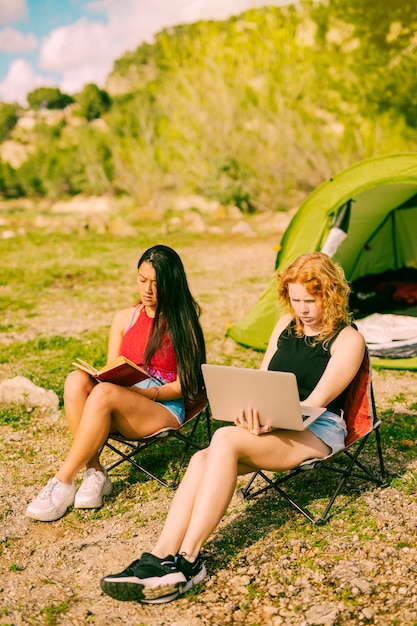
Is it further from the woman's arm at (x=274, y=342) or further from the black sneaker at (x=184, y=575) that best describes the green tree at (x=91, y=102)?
the black sneaker at (x=184, y=575)

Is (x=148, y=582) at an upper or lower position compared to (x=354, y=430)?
lower

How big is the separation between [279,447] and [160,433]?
2.47ft

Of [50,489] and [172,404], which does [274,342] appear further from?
[50,489]

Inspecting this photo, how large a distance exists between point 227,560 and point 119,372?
38.8 inches

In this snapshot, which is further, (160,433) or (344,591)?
(160,433)

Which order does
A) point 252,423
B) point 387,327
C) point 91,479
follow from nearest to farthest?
point 252,423, point 91,479, point 387,327

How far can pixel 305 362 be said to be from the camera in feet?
10.9

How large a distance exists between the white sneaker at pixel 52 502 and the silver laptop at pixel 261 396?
896 mm

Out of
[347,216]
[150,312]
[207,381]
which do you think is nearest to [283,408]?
[207,381]

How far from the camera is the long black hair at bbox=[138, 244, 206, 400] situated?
12.0 feet

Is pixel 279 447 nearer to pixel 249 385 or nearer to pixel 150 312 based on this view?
pixel 249 385

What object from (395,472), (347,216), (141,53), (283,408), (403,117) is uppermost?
(141,53)

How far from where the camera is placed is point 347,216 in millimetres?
6227

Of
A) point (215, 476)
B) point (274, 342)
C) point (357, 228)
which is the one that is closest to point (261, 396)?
point (215, 476)
